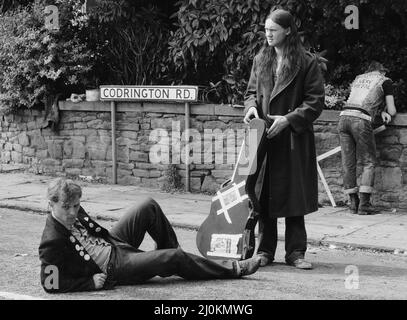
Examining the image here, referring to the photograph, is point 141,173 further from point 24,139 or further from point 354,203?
point 354,203

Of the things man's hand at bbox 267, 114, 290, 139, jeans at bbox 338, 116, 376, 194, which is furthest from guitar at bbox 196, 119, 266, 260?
jeans at bbox 338, 116, 376, 194

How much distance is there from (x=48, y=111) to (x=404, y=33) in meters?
5.52

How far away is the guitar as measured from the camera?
723 centimetres

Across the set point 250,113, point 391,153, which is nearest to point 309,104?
point 250,113

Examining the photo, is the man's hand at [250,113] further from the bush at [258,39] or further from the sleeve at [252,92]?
the bush at [258,39]

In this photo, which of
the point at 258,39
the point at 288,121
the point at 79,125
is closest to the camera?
the point at 288,121

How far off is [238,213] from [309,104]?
1063mm

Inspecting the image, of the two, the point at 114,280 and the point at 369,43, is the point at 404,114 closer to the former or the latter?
the point at 369,43

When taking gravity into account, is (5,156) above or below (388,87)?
below

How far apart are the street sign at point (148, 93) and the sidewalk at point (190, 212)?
1.27 metres

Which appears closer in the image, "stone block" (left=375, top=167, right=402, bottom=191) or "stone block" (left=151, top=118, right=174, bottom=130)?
"stone block" (left=375, top=167, right=402, bottom=191)

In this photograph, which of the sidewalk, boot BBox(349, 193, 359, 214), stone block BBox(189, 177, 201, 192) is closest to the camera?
the sidewalk

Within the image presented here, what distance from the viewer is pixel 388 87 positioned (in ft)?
34.2

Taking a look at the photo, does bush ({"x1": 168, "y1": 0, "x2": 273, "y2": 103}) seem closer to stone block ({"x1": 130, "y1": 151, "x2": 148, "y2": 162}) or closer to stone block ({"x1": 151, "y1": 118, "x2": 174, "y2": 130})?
stone block ({"x1": 151, "y1": 118, "x2": 174, "y2": 130})
